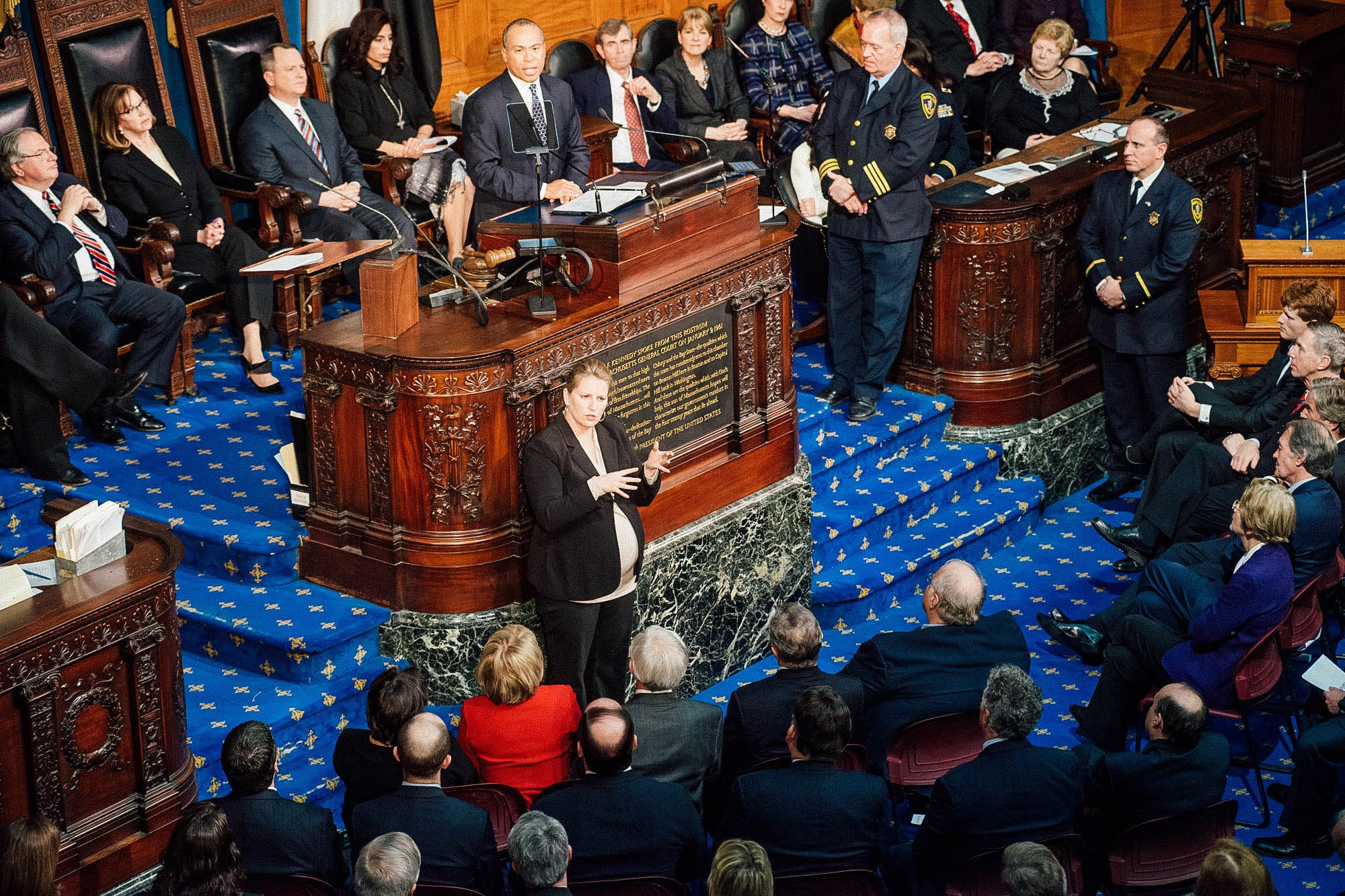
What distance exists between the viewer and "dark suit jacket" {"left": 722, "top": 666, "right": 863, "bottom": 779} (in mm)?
5105

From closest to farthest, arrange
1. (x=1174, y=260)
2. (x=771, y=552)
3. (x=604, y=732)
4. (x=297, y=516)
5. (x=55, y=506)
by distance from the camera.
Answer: (x=604, y=732)
(x=55, y=506)
(x=297, y=516)
(x=771, y=552)
(x=1174, y=260)

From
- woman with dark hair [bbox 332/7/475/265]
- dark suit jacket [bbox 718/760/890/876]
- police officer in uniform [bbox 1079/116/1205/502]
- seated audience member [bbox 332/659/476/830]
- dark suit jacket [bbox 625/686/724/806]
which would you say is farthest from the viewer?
woman with dark hair [bbox 332/7/475/265]

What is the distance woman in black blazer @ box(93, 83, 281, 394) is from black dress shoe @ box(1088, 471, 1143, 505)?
3.71m

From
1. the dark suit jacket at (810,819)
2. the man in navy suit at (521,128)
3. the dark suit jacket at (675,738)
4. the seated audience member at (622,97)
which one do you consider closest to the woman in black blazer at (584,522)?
the dark suit jacket at (675,738)

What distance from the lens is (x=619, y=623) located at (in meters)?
5.86

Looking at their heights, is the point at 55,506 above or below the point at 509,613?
above

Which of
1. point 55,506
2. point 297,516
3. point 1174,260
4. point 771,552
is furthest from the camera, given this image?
point 1174,260

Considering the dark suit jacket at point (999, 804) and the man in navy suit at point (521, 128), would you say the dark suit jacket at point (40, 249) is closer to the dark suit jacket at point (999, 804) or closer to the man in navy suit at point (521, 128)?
the man in navy suit at point (521, 128)

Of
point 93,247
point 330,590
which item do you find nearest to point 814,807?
point 330,590

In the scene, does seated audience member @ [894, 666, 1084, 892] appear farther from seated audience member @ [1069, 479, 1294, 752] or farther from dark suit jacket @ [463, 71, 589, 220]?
dark suit jacket @ [463, 71, 589, 220]

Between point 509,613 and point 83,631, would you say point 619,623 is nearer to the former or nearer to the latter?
point 509,613

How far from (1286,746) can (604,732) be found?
2781mm

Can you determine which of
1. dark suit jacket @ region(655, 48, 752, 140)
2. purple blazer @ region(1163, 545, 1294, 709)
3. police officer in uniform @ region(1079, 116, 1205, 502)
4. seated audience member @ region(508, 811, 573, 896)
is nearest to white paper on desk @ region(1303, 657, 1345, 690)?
purple blazer @ region(1163, 545, 1294, 709)

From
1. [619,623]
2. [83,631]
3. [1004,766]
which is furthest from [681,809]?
[83,631]
